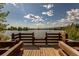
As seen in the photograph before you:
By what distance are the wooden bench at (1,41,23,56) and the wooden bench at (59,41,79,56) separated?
0.50 m

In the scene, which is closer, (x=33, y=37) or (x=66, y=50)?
(x=66, y=50)

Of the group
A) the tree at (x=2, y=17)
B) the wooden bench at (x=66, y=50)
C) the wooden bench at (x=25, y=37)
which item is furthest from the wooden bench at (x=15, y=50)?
the wooden bench at (x=66, y=50)

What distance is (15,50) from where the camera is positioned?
2.98 m

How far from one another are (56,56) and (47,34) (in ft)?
0.98

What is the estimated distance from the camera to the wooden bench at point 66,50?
2.95 m

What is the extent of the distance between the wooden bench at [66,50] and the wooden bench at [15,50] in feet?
1.64

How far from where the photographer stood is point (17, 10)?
10.0ft

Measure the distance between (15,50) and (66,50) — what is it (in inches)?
24.6

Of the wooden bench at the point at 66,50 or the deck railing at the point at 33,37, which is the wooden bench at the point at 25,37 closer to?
the deck railing at the point at 33,37

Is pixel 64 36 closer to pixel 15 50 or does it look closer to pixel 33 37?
pixel 33 37

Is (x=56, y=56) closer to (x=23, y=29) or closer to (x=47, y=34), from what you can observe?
(x=47, y=34)

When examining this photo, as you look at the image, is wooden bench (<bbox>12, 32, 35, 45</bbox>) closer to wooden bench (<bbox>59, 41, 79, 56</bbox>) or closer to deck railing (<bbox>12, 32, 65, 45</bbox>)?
deck railing (<bbox>12, 32, 65, 45</bbox>)

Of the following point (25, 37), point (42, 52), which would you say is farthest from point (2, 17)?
point (42, 52)

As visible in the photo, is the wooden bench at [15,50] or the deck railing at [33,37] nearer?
the wooden bench at [15,50]
